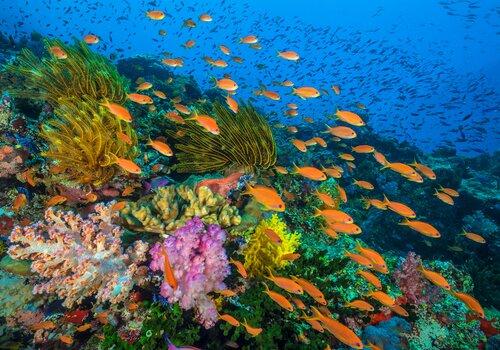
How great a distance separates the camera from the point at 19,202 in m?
4.87

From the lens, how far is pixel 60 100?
5.35m

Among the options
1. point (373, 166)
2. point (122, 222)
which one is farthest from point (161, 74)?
point (122, 222)

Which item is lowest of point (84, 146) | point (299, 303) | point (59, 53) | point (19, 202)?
point (299, 303)

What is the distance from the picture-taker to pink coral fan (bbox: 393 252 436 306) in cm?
566

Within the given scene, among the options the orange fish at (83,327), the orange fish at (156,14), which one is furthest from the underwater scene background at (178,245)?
the orange fish at (156,14)

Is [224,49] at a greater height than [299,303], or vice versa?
[224,49]

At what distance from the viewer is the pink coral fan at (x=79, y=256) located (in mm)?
3711

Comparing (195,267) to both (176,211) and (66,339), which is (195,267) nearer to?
(176,211)

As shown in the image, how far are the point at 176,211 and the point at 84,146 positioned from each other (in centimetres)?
165

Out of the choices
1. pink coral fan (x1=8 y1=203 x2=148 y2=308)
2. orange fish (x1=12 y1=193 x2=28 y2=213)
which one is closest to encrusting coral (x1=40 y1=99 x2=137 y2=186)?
orange fish (x1=12 y1=193 x2=28 y2=213)

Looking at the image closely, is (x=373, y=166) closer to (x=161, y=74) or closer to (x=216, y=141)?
(x=216, y=141)

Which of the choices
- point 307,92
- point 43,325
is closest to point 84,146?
point 43,325

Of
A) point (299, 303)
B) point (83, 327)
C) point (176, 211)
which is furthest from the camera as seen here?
point (176, 211)

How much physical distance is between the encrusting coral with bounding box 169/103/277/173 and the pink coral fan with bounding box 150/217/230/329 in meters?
1.96
